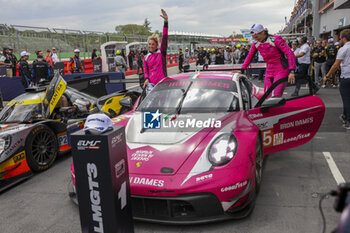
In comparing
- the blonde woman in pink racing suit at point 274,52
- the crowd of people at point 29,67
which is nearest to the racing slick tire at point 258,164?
the blonde woman in pink racing suit at point 274,52

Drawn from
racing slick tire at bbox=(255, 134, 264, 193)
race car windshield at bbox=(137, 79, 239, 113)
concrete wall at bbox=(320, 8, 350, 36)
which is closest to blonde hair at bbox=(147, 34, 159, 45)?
race car windshield at bbox=(137, 79, 239, 113)

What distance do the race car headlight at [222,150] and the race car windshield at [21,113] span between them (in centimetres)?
301

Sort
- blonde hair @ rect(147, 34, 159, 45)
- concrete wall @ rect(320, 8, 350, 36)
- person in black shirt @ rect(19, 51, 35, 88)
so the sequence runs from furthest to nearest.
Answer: concrete wall @ rect(320, 8, 350, 36), person in black shirt @ rect(19, 51, 35, 88), blonde hair @ rect(147, 34, 159, 45)

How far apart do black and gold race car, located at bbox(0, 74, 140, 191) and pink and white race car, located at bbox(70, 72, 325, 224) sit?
1.14 metres

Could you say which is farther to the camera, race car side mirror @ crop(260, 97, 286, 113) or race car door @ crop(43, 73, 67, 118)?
race car door @ crop(43, 73, 67, 118)

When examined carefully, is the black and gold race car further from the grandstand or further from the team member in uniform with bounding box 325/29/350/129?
the grandstand

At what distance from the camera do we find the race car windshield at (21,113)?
448 centimetres

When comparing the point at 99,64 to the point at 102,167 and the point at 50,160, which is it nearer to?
the point at 50,160

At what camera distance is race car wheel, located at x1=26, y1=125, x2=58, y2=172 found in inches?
159

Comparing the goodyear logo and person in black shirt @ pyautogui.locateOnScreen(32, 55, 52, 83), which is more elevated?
person in black shirt @ pyautogui.locateOnScreen(32, 55, 52, 83)

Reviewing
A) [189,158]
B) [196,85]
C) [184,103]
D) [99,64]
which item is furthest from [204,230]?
[99,64]

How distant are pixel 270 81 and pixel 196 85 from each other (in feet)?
5.73

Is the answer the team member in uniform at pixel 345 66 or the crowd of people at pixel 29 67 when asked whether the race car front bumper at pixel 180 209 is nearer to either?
the team member in uniform at pixel 345 66

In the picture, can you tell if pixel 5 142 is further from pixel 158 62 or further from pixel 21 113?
pixel 158 62
